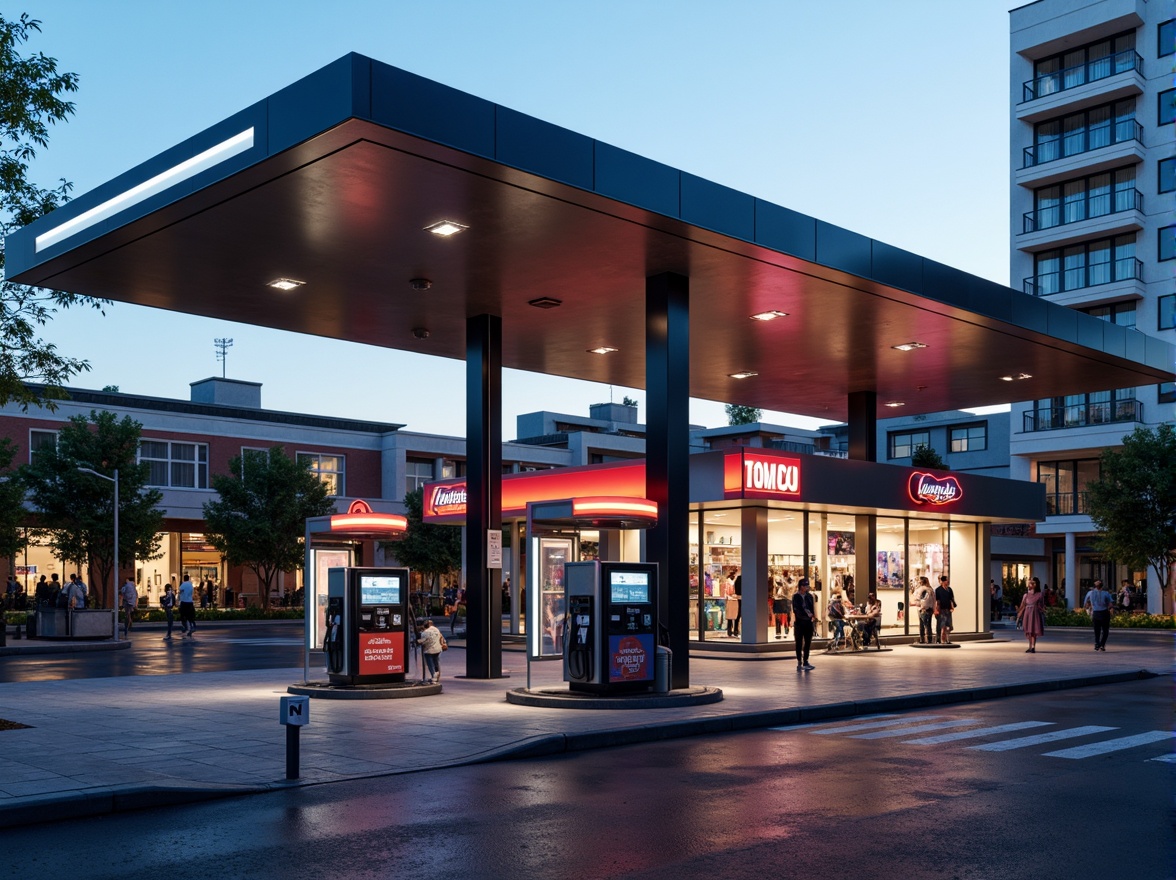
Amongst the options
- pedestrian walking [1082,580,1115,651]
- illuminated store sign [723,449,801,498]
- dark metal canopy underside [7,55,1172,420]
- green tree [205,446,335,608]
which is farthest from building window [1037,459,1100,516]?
illuminated store sign [723,449,801,498]

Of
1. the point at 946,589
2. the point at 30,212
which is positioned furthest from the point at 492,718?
the point at 946,589

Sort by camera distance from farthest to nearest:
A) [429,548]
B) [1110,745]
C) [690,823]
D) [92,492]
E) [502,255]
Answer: [429,548]
[92,492]
[502,255]
[1110,745]
[690,823]

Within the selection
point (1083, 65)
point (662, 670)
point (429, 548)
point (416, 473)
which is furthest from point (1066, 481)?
point (662, 670)

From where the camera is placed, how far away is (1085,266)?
2280 inches

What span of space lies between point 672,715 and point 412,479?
61.2 m

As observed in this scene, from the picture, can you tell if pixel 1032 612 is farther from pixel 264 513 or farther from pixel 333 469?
pixel 333 469

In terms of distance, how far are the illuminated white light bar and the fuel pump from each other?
743 cm

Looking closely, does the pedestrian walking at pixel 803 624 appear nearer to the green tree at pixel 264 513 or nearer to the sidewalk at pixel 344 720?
the sidewalk at pixel 344 720

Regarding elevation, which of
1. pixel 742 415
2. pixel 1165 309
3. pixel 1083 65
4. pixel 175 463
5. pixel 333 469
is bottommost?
pixel 333 469

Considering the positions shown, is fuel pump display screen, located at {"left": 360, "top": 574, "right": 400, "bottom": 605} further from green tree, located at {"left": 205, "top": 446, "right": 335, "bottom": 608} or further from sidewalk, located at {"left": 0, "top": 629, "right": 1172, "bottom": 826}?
green tree, located at {"left": 205, "top": 446, "right": 335, "bottom": 608}

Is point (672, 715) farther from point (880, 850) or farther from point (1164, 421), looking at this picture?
point (1164, 421)

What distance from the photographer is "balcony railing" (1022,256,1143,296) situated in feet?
183

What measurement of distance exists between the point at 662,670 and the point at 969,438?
63.7 meters

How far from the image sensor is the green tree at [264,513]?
57.2 meters
